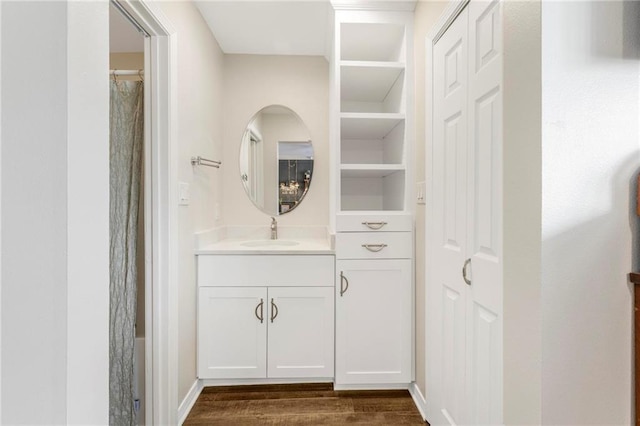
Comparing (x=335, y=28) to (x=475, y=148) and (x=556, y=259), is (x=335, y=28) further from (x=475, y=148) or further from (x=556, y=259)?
(x=556, y=259)

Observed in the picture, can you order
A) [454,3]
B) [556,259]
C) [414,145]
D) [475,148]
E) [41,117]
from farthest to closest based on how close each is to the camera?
[414,145], [454,3], [475,148], [556,259], [41,117]

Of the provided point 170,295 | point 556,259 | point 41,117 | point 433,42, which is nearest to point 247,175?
point 170,295

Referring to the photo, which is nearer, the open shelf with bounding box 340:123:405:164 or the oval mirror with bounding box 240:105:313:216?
the open shelf with bounding box 340:123:405:164

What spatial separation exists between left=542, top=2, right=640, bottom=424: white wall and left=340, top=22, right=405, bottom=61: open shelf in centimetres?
138

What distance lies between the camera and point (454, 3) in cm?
144

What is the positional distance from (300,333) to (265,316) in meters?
0.25

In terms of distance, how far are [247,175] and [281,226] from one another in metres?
0.52

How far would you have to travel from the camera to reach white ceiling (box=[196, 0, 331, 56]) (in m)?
2.08

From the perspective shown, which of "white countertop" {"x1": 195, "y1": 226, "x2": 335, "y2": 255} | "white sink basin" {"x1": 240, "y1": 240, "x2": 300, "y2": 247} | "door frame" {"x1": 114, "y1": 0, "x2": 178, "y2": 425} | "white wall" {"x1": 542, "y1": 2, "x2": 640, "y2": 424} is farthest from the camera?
"white sink basin" {"x1": 240, "y1": 240, "x2": 300, "y2": 247}

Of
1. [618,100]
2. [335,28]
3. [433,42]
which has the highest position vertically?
[335,28]

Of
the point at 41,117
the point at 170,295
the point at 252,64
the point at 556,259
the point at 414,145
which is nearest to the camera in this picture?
the point at 41,117

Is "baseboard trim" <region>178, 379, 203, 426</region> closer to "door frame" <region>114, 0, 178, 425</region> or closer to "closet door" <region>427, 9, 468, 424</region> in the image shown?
"door frame" <region>114, 0, 178, 425</region>

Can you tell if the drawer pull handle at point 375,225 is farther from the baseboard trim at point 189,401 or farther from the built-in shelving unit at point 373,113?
the baseboard trim at point 189,401

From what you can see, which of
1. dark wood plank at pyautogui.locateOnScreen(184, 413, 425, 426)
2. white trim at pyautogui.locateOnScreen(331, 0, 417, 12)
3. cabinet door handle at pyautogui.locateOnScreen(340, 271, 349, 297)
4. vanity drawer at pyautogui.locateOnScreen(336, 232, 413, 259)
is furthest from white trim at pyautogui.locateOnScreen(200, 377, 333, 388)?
white trim at pyautogui.locateOnScreen(331, 0, 417, 12)
